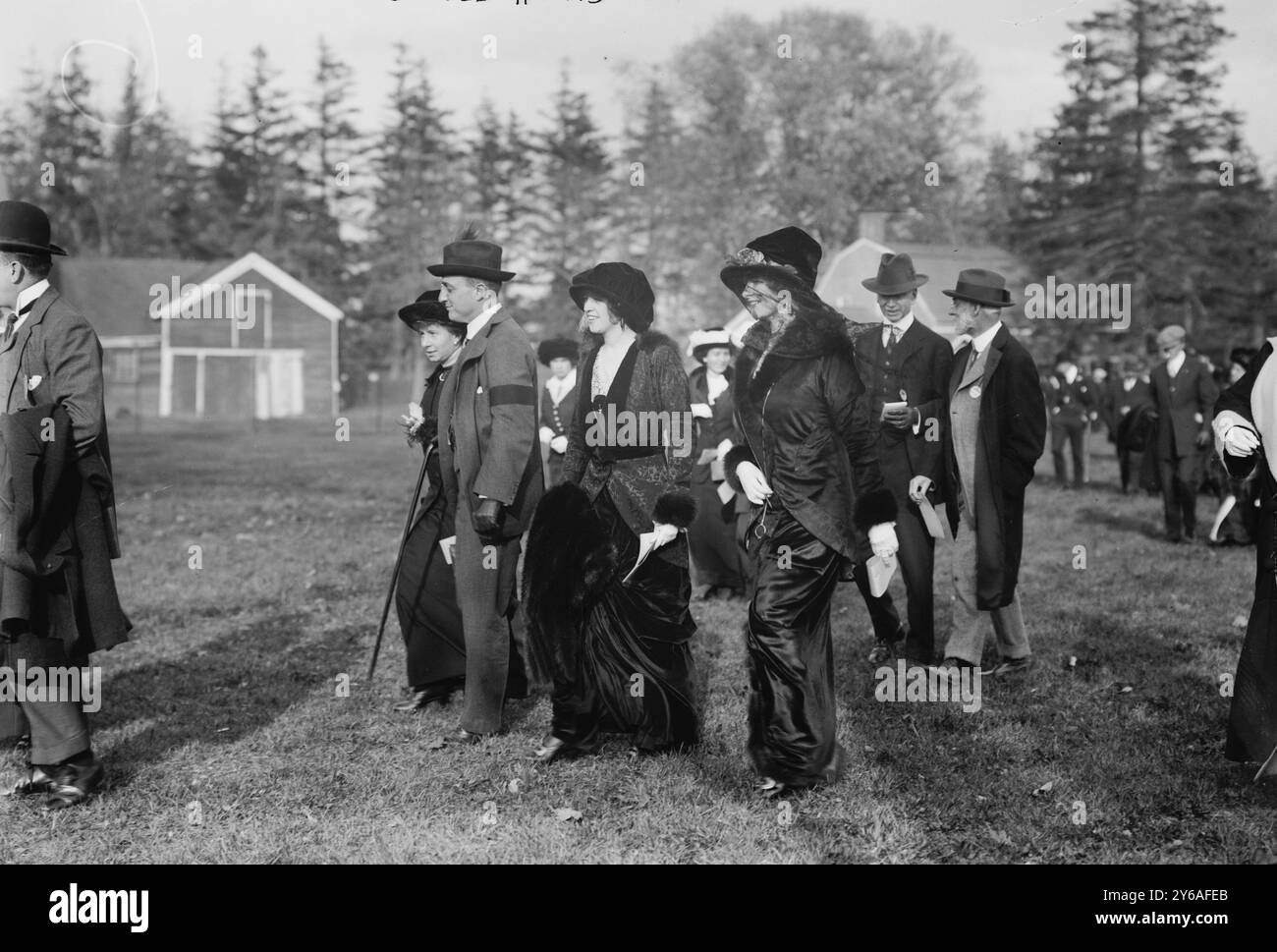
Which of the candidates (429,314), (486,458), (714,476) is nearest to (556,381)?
(714,476)

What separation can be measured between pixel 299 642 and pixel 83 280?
4501 cm

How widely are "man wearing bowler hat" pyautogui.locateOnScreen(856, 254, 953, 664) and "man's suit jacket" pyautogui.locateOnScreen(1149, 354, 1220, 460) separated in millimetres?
6432

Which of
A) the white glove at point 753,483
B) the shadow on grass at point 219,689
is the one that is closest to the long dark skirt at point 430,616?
the shadow on grass at point 219,689

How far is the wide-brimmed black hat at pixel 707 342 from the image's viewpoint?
32.7ft

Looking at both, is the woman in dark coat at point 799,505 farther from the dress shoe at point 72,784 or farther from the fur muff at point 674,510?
the dress shoe at point 72,784

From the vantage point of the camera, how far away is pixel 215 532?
516 inches

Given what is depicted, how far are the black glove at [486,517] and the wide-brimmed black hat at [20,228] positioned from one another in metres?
2.03

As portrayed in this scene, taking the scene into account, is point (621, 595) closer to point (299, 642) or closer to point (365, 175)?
point (299, 642)

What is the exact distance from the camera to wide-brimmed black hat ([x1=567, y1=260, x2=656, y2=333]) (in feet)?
17.9

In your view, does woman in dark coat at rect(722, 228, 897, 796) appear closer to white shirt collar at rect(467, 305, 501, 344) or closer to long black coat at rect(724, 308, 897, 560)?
long black coat at rect(724, 308, 897, 560)

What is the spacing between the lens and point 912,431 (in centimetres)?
712

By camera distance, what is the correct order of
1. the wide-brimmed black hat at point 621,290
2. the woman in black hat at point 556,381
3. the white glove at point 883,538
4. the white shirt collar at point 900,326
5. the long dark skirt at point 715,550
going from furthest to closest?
1. the long dark skirt at point 715,550
2. the woman in black hat at point 556,381
3. the white shirt collar at point 900,326
4. the wide-brimmed black hat at point 621,290
5. the white glove at point 883,538

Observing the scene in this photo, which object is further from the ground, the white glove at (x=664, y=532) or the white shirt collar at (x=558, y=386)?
the white shirt collar at (x=558, y=386)
